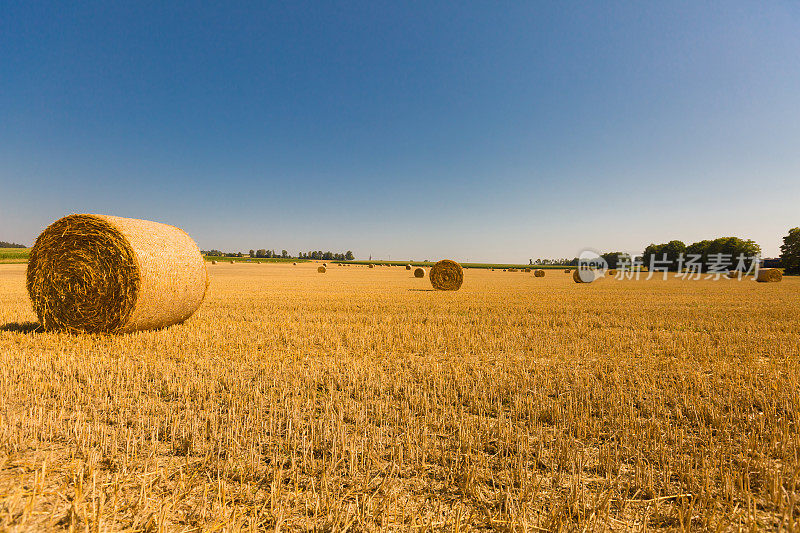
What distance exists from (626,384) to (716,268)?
265ft

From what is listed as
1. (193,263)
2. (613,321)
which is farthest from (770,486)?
(193,263)

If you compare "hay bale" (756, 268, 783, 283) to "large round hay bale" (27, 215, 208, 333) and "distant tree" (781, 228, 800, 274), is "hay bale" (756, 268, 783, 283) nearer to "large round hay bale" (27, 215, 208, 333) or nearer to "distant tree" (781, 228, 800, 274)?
"distant tree" (781, 228, 800, 274)

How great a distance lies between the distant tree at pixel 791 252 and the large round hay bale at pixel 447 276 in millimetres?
74414

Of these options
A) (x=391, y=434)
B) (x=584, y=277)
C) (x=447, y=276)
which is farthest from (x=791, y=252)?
(x=391, y=434)

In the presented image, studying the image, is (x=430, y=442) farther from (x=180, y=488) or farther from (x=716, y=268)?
(x=716, y=268)

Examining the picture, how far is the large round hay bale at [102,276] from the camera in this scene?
7648mm

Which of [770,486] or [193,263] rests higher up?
[193,263]

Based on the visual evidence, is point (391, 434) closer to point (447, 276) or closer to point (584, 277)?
point (447, 276)

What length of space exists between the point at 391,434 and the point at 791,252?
3578 inches

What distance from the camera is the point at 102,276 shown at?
7.68 metres

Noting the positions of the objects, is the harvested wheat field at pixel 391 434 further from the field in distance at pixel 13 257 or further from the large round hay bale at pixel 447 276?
the field in distance at pixel 13 257

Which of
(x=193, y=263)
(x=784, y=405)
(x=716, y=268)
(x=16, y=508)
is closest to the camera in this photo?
(x=16, y=508)

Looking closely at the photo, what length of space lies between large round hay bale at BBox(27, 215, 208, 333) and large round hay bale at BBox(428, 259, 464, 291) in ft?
54.2

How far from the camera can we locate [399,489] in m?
2.79
